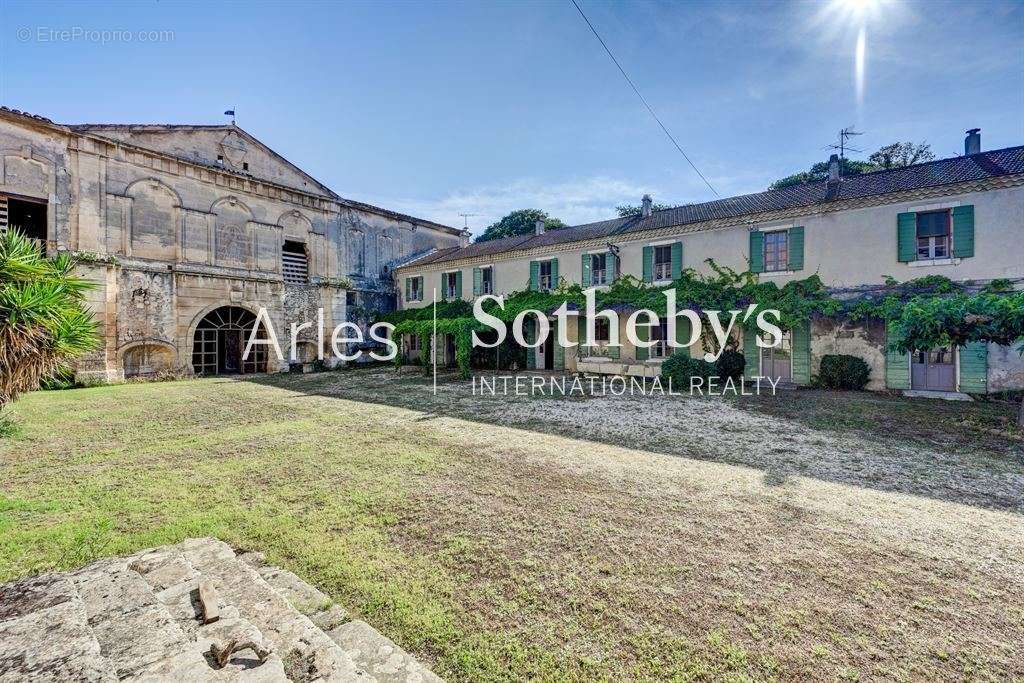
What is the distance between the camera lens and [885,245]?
1248 centimetres

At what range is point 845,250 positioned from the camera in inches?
512

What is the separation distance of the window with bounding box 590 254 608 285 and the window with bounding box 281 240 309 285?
13.6 metres

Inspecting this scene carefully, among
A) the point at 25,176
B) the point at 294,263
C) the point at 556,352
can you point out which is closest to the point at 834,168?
the point at 556,352

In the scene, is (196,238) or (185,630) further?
(196,238)

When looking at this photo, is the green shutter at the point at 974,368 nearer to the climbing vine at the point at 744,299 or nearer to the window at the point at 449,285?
the climbing vine at the point at 744,299

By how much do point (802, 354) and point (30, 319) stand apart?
1667 centimetres

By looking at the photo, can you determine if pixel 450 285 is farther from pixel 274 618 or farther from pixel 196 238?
pixel 274 618

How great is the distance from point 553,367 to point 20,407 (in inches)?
632

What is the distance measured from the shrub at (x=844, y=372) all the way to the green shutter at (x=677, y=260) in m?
5.24

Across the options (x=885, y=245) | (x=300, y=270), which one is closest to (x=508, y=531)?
(x=885, y=245)

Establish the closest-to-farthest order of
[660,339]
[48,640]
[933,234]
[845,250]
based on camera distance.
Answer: [48,640] < [933,234] < [845,250] < [660,339]

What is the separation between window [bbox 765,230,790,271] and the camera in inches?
551

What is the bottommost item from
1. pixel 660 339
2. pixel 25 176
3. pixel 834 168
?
pixel 660 339

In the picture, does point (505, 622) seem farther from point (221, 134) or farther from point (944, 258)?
point (221, 134)
